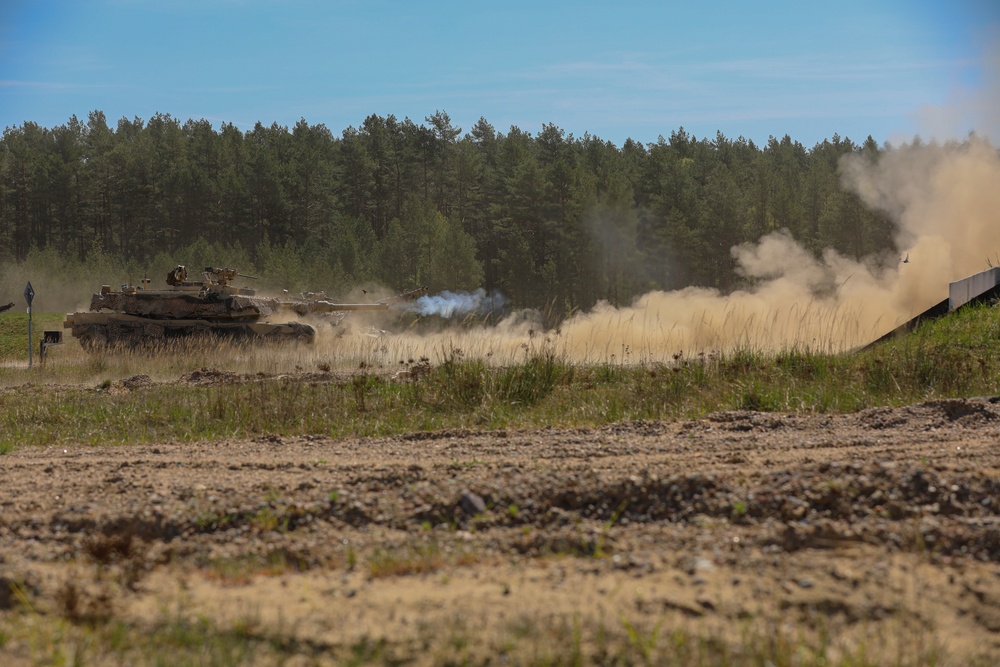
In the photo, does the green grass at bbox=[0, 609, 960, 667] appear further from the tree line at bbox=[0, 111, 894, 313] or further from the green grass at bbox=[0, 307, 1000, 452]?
the tree line at bbox=[0, 111, 894, 313]

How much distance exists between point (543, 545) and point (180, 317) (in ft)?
69.3

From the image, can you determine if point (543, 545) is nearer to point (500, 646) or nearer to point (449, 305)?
point (500, 646)

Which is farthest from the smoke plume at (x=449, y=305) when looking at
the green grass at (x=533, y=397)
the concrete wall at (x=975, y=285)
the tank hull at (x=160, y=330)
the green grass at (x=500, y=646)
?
the green grass at (x=500, y=646)

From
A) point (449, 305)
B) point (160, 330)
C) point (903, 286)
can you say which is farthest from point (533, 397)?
point (449, 305)

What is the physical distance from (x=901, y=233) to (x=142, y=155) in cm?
5064

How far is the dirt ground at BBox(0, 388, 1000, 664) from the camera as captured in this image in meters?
3.95

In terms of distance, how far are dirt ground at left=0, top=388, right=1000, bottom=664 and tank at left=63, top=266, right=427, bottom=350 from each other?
16.7 meters

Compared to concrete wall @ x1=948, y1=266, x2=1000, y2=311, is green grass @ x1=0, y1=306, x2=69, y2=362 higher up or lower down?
lower down

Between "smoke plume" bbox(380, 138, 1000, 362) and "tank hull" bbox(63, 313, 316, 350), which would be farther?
"smoke plume" bbox(380, 138, 1000, 362)

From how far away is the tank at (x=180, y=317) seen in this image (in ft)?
78.7

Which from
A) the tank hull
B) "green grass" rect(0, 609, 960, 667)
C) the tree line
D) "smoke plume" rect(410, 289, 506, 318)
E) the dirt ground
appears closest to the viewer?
"green grass" rect(0, 609, 960, 667)

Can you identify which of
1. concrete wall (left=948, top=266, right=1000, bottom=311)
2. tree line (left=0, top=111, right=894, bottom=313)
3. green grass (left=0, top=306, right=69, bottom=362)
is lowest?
green grass (left=0, top=306, right=69, bottom=362)

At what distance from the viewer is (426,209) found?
6031 centimetres

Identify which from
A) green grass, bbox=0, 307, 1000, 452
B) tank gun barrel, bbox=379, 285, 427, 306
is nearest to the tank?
tank gun barrel, bbox=379, 285, 427, 306
